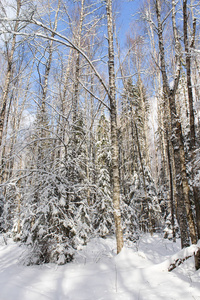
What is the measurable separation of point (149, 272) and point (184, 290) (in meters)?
0.94

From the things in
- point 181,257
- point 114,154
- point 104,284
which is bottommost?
point 104,284

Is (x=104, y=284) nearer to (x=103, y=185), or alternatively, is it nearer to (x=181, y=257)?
(x=181, y=257)

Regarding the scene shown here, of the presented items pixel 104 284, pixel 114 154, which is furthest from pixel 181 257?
pixel 114 154

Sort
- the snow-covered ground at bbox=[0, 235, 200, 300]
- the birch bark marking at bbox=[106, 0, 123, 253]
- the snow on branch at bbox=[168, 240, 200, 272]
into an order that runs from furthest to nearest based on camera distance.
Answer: the birch bark marking at bbox=[106, 0, 123, 253], the snow on branch at bbox=[168, 240, 200, 272], the snow-covered ground at bbox=[0, 235, 200, 300]

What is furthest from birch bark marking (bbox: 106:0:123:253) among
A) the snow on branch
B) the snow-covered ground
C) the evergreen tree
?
the evergreen tree

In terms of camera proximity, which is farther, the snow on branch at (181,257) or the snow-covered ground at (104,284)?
the snow on branch at (181,257)

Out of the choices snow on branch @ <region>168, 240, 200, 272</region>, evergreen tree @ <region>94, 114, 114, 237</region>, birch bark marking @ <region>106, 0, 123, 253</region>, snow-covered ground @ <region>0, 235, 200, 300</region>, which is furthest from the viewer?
evergreen tree @ <region>94, 114, 114, 237</region>

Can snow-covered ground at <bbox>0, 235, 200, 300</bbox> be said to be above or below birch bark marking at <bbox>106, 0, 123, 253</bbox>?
below

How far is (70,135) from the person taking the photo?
5.68 metres

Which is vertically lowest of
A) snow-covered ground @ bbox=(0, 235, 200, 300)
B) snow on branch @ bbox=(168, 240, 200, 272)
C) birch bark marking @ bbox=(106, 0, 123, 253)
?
snow-covered ground @ bbox=(0, 235, 200, 300)

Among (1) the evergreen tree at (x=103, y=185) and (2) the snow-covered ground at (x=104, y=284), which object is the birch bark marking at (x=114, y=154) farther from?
(1) the evergreen tree at (x=103, y=185)

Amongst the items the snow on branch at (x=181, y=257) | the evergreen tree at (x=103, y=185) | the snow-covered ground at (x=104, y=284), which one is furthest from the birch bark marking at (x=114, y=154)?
the evergreen tree at (x=103, y=185)

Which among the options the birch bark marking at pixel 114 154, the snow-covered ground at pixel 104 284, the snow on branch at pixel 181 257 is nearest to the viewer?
the snow-covered ground at pixel 104 284

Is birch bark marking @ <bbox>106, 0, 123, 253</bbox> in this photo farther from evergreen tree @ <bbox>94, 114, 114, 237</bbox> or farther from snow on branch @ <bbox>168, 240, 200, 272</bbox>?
evergreen tree @ <bbox>94, 114, 114, 237</bbox>
